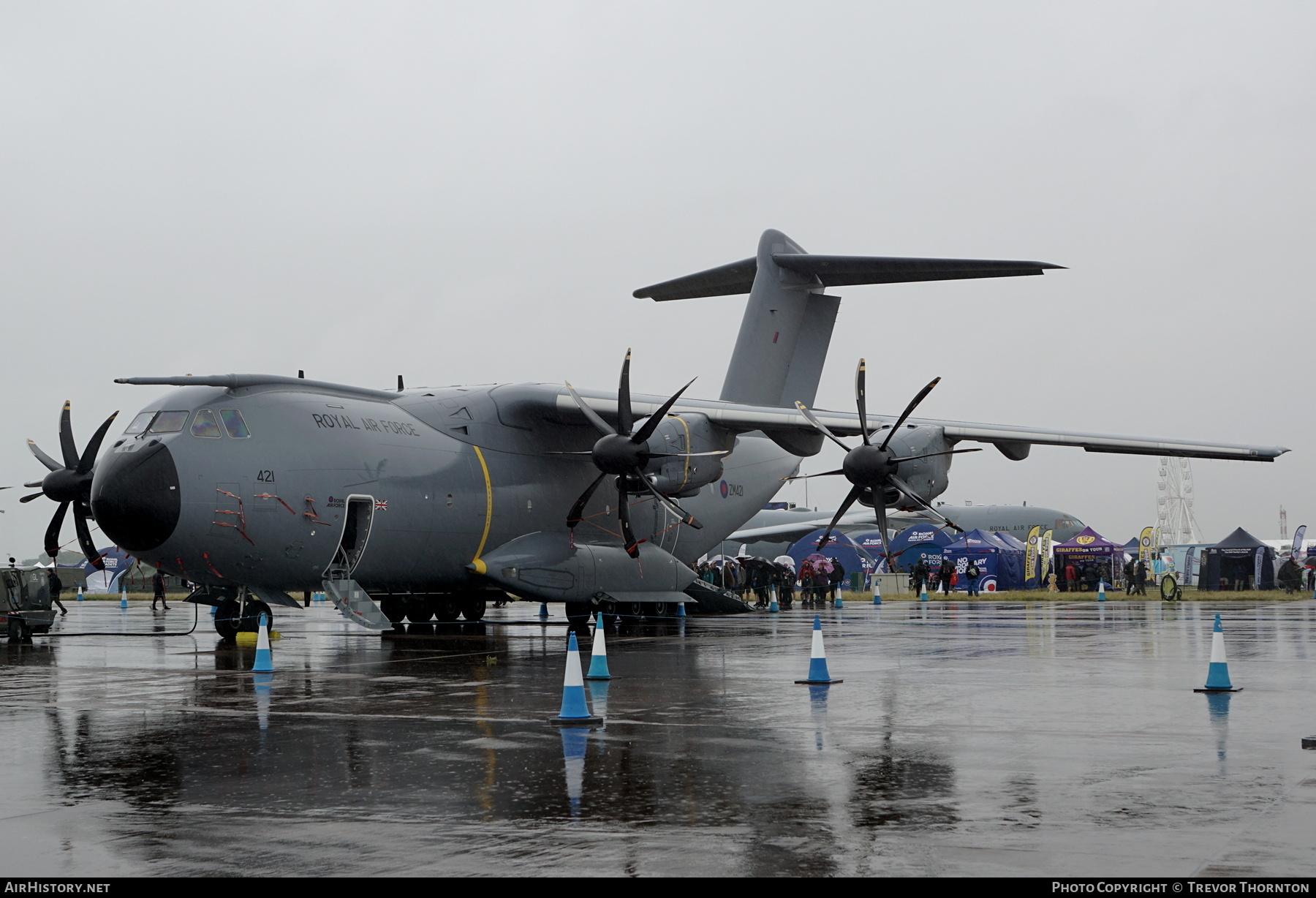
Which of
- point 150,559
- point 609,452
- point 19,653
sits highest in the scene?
point 609,452

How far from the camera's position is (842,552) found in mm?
51906

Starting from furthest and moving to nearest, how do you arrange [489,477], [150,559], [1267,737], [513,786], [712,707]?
[489,477], [150,559], [712,707], [1267,737], [513,786]

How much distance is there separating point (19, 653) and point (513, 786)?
584 inches

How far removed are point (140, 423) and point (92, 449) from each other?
11.0ft

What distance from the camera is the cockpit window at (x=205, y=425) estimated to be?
18.3 meters

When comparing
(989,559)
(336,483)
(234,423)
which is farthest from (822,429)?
(989,559)

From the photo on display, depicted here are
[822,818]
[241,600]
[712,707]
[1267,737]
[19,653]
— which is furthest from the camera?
[241,600]

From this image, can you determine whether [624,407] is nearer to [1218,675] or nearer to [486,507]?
[486,507]

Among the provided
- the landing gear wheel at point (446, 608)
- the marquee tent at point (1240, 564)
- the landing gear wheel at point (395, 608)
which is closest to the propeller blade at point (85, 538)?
the landing gear wheel at point (395, 608)

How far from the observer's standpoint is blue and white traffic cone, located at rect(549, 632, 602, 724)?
10070 millimetres

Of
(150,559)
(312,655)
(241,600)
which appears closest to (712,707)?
(312,655)

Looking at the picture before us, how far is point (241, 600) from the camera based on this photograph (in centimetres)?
2083

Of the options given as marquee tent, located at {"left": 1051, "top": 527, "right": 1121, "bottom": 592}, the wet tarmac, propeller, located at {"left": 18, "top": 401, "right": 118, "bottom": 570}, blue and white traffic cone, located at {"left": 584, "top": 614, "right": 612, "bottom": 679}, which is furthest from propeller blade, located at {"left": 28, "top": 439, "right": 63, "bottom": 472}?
marquee tent, located at {"left": 1051, "top": 527, "right": 1121, "bottom": 592}
